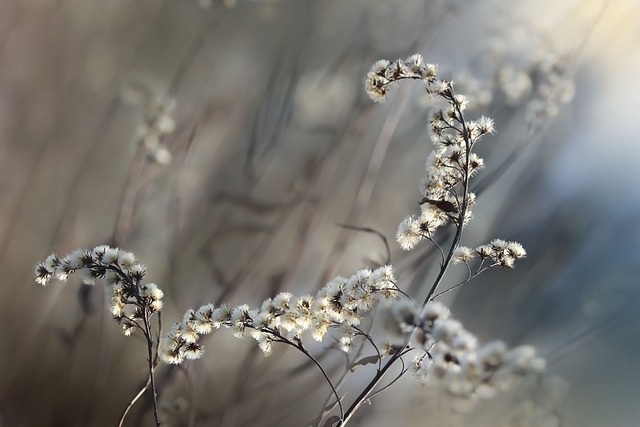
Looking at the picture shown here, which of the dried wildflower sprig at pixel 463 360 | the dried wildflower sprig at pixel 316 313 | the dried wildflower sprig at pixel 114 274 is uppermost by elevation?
the dried wildflower sprig at pixel 114 274

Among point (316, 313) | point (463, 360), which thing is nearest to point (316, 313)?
point (316, 313)

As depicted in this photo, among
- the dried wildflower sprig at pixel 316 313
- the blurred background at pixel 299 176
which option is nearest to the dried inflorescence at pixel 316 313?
the dried wildflower sprig at pixel 316 313

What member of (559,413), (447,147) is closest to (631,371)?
(559,413)

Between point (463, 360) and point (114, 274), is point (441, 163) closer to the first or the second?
point (463, 360)

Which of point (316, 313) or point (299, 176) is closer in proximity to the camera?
point (316, 313)

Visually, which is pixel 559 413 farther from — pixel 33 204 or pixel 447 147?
pixel 33 204

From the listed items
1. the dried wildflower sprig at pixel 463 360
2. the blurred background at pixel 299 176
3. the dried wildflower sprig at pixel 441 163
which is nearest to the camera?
the dried wildflower sprig at pixel 463 360

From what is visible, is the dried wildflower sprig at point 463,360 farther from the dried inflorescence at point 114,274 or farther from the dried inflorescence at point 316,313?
the dried inflorescence at point 114,274

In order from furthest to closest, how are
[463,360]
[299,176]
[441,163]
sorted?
[299,176]
[441,163]
[463,360]
